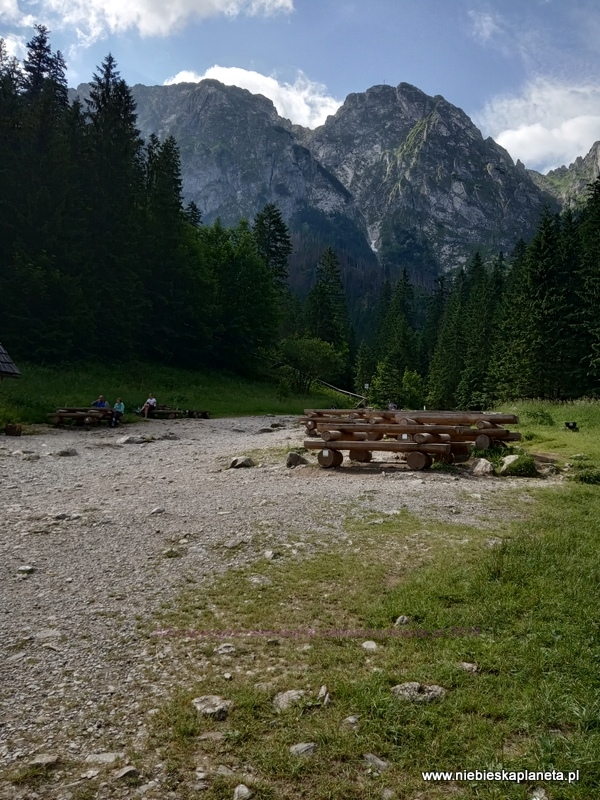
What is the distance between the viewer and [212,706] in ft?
12.9

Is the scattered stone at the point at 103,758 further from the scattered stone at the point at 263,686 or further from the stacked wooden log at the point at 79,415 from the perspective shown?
the stacked wooden log at the point at 79,415

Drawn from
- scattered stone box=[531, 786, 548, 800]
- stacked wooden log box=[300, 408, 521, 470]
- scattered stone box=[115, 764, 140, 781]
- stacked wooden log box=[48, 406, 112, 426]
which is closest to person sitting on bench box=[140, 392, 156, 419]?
stacked wooden log box=[48, 406, 112, 426]

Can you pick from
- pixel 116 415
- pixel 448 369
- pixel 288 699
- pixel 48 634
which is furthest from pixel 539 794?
pixel 448 369

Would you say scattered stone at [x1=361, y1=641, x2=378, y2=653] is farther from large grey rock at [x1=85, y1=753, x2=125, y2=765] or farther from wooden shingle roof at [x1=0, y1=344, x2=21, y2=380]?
wooden shingle roof at [x1=0, y1=344, x2=21, y2=380]

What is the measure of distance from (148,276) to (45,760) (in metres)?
47.8

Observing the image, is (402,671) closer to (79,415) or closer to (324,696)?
(324,696)

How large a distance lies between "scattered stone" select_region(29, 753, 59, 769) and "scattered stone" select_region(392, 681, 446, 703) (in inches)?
100

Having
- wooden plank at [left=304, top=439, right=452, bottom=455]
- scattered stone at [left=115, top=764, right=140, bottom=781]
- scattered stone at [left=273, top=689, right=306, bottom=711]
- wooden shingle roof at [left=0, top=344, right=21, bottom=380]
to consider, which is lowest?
scattered stone at [left=115, top=764, right=140, bottom=781]

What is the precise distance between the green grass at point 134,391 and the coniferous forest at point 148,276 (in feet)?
9.03

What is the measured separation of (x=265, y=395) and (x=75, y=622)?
4033 cm

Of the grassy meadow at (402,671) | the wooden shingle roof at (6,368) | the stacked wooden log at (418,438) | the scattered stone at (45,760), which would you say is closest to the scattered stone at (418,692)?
the grassy meadow at (402,671)

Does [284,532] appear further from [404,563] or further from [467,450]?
[467,450]

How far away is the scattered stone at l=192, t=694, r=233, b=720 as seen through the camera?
385 cm

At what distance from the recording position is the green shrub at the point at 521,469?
45.7 feet
